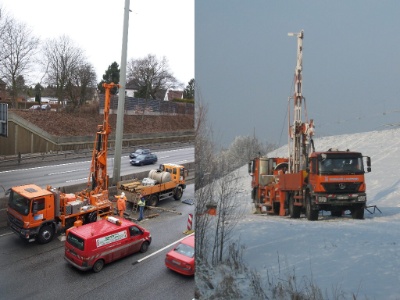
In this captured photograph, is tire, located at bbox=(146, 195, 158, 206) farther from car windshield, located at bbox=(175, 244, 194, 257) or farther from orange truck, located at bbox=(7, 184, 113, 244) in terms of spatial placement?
car windshield, located at bbox=(175, 244, 194, 257)

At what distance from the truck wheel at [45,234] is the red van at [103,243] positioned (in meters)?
0.40

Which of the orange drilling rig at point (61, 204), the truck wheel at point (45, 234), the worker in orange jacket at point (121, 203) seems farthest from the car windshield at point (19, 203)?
the worker in orange jacket at point (121, 203)

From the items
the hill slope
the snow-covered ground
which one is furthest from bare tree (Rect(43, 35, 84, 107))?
the snow-covered ground

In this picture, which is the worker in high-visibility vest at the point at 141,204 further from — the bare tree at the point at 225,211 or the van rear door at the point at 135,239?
the bare tree at the point at 225,211

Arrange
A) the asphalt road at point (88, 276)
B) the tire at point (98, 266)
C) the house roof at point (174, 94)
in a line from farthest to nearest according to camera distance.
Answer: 1. the tire at point (98, 266)
2. the house roof at point (174, 94)
3. the asphalt road at point (88, 276)

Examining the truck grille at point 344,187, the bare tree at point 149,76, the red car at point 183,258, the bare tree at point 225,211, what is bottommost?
the red car at point 183,258

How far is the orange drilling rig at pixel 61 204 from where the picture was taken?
11.6 feet

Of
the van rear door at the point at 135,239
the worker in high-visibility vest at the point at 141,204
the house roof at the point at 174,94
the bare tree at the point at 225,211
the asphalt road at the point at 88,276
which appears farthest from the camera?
the worker in high-visibility vest at the point at 141,204

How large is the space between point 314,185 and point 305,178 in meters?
0.04

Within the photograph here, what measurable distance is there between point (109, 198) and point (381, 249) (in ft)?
10.2

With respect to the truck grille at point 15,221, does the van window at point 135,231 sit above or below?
above

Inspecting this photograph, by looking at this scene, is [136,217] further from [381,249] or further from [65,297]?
[381,249]

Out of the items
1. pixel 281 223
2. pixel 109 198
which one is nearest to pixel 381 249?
pixel 281 223

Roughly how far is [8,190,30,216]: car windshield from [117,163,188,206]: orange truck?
0.94m
